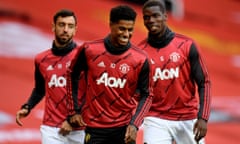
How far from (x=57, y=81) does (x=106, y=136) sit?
98 cm

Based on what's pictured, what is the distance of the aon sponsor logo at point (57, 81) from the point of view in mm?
7613

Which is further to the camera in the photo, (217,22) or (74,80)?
(217,22)

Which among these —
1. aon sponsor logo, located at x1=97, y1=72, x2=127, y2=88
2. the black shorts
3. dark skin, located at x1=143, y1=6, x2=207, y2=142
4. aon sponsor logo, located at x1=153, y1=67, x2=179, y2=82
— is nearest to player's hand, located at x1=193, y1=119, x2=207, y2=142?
dark skin, located at x1=143, y1=6, x2=207, y2=142

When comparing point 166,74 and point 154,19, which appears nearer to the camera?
point 154,19

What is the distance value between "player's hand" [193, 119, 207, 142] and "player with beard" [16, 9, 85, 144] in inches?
44.7

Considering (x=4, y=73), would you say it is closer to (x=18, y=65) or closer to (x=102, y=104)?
(x=18, y=65)

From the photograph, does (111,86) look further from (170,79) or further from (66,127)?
(170,79)

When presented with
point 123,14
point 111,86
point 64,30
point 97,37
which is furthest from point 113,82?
point 97,37

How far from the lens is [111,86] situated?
689 cm

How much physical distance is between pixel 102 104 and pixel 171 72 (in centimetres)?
96

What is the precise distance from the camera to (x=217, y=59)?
17156mm

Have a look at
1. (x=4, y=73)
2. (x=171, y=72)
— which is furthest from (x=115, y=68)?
(x=4, y=73)

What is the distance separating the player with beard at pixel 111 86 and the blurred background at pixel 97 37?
13.3ft

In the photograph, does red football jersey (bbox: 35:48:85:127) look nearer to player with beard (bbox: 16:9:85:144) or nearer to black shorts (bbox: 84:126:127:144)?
player with beard (bbox: 16:9:85:144)
